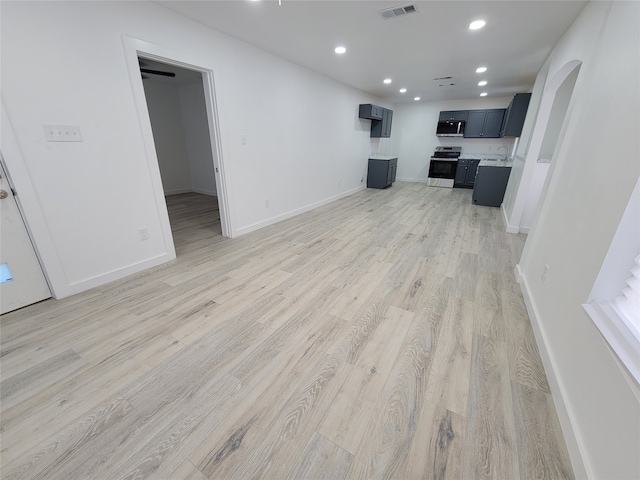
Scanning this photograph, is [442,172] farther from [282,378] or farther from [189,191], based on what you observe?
[282,378]

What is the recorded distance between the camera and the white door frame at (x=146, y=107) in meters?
2.29

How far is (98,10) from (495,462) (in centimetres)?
385

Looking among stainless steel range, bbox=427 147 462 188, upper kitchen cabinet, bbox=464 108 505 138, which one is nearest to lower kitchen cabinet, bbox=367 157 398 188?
stainless steel range, bbox=427 147 462 188

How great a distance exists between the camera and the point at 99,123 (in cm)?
217

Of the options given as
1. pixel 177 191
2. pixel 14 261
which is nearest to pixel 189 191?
pixel 177 191

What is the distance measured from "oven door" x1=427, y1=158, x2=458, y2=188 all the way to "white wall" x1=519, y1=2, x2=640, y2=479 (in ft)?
18.2

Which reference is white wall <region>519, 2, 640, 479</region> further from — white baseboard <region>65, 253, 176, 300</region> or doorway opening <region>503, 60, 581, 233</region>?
white baseboard <region>65, 253, 176, 300</region>

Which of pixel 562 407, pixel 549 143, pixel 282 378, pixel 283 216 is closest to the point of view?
pixel 562 407

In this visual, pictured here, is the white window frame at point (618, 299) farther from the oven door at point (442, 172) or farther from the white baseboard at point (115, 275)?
the oven door at point (442, 172)

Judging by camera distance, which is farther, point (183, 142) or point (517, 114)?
point (183, 142)

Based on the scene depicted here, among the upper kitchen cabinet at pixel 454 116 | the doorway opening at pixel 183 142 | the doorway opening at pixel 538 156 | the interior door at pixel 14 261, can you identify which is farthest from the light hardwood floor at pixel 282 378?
the upper kitchen cabinet at pixel 454 116

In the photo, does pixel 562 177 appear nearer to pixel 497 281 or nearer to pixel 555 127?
pixel 497 281

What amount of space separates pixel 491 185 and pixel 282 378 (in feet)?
19.0

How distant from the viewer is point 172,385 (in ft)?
4.79
